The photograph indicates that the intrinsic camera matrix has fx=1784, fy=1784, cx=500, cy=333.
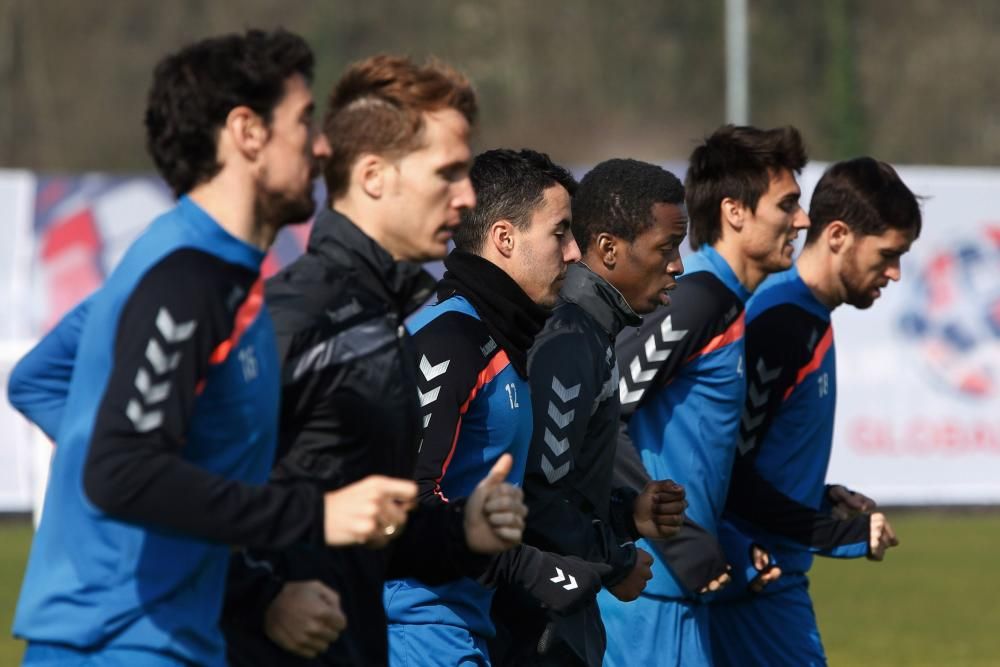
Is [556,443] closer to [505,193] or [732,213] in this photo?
[505,193]

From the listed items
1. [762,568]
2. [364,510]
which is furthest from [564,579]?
[364,510]

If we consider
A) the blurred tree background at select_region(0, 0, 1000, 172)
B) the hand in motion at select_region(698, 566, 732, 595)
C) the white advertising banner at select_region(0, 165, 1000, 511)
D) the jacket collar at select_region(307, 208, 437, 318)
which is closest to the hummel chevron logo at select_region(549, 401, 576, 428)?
the hand in motion at select_region(698, 566, 732, 595)

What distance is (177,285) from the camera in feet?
10.9

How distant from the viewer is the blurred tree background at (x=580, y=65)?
119ft

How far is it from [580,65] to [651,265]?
33.2 m

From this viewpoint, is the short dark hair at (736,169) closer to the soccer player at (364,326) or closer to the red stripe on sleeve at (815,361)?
the red stripe on sleeve at (815,361)

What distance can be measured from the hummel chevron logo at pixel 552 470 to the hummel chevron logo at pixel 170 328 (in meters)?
2.19

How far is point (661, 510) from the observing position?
5531mm

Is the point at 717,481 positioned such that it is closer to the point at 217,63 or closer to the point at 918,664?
the point at 217,63

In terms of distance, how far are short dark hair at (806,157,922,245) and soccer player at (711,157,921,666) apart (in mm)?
184

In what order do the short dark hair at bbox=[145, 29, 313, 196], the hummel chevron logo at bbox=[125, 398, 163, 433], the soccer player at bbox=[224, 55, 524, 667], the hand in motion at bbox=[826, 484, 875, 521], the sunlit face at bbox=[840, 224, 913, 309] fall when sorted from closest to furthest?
the hummel chevron logo at bbox=[125, 398, 163, 433], the short dark hair at bbox=[145, 29, 313, 196], the soccer player at bbox=[224, 55, 524, 667], the hand in motion at bbox=[826, 484, 875, 521], the sunlit face at bbox=[840, 224, 913, 309]

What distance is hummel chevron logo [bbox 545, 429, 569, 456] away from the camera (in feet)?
17.5

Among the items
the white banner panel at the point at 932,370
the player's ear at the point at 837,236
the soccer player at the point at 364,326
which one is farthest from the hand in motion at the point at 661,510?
the white banner panel at the point at 932,370

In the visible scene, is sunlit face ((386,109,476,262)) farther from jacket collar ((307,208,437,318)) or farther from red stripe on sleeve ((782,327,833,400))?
red stripe on sleeve ((782,327,833,400))
